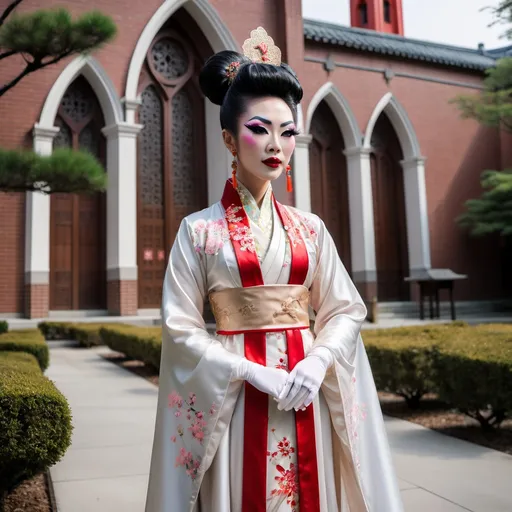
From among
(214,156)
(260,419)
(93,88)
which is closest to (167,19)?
(93,88)

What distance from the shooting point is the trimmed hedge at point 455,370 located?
4.13 meters

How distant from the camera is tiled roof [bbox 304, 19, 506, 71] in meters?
17.0

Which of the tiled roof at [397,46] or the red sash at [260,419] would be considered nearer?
the red sash at [260,419]

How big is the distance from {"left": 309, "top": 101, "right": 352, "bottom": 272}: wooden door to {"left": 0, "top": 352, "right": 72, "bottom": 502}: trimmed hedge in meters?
14.4

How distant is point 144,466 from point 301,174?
11931 mm

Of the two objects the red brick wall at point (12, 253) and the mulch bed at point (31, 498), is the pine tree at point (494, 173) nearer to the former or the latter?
the red brick wall at point (12, 253)

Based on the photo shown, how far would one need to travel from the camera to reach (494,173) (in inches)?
666

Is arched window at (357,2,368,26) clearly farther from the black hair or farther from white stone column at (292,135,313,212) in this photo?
the black hair

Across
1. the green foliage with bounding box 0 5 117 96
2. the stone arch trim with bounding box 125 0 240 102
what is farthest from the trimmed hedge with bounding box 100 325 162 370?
the stone arch trim with bounding box 125 0 240 102

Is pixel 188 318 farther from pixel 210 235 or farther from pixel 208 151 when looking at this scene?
pixel 208 151

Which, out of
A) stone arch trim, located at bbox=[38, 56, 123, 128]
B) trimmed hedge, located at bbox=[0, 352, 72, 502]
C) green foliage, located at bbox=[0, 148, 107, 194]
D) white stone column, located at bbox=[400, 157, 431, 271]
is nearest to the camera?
trimmed hedge, located at bbox=[0, 352, 72, 502]

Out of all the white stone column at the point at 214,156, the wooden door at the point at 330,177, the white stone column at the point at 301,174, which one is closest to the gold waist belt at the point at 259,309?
the white stone column at the point at 214,156

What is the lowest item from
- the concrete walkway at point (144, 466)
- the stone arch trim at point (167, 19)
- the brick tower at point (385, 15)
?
the concrete walkway at point (144, 466)

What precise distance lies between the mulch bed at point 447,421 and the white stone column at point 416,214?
39.5 ft
